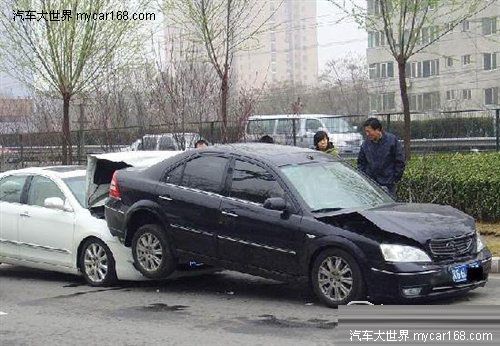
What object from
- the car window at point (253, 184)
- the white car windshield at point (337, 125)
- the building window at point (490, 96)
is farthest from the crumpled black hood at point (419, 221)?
the building window at point (490, 96)

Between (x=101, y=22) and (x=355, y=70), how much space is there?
45.1 meters

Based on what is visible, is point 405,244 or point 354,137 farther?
point 354,137

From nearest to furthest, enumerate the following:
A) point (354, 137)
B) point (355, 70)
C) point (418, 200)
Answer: point (418, 200) → point (354, 137) → point (355, 70)

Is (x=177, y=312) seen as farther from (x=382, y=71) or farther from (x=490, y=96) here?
(x=490, y=96)

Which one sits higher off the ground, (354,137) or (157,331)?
(354,137)

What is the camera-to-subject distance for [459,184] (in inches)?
519

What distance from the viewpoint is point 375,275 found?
24.8ft

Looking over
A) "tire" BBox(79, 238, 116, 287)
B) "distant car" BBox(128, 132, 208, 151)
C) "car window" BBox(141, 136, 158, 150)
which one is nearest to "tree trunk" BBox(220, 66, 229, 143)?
"distant car" BBox(128, 132, 208, 151)

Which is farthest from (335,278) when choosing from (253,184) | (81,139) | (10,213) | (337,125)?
(81,139)

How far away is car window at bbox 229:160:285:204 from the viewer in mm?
8438

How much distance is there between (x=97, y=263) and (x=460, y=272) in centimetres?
426

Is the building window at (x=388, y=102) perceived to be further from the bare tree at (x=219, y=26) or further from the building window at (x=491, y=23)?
the bare tree at (x=219, y=26)

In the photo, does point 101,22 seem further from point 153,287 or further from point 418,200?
point 153,287

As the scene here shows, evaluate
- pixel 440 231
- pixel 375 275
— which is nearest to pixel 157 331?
pixel 375 275
